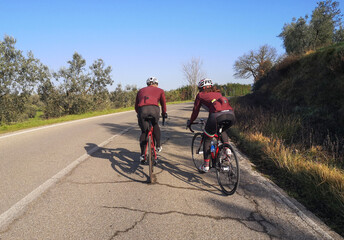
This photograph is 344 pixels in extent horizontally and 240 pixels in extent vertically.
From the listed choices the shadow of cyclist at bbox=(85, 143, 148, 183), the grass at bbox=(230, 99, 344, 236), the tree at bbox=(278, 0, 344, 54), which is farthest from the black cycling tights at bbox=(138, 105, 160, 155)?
the tree at bbox=(278, 0, 344, 54)

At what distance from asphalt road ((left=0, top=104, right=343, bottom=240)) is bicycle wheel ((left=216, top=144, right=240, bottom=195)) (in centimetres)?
14

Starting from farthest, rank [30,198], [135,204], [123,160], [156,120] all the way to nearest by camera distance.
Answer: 1. [123,160]
2. [156,120]
3. [30,198]
4. [135,204]

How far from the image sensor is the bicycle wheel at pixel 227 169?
3612 mm

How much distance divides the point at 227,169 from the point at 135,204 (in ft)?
5.36

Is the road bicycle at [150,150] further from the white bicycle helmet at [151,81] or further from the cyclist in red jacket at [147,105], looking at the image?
the white bicycle helmet at [151,81]

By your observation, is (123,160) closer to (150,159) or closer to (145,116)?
(150,159)

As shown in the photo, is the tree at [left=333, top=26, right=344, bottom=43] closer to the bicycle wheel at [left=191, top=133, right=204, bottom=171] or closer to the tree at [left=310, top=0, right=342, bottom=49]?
the tree at [left=310, top=0, right=342, bottom=49]

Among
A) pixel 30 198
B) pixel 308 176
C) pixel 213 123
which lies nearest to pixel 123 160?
pixel 30 198

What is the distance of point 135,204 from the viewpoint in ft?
10.8

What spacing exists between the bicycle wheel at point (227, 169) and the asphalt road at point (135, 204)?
5.5 inches

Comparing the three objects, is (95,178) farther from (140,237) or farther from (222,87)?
(222,87)

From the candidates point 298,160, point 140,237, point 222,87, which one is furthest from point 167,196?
point 222,87

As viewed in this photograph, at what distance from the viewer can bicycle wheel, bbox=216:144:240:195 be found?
3.61m

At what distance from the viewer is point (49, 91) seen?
85.9 ft
